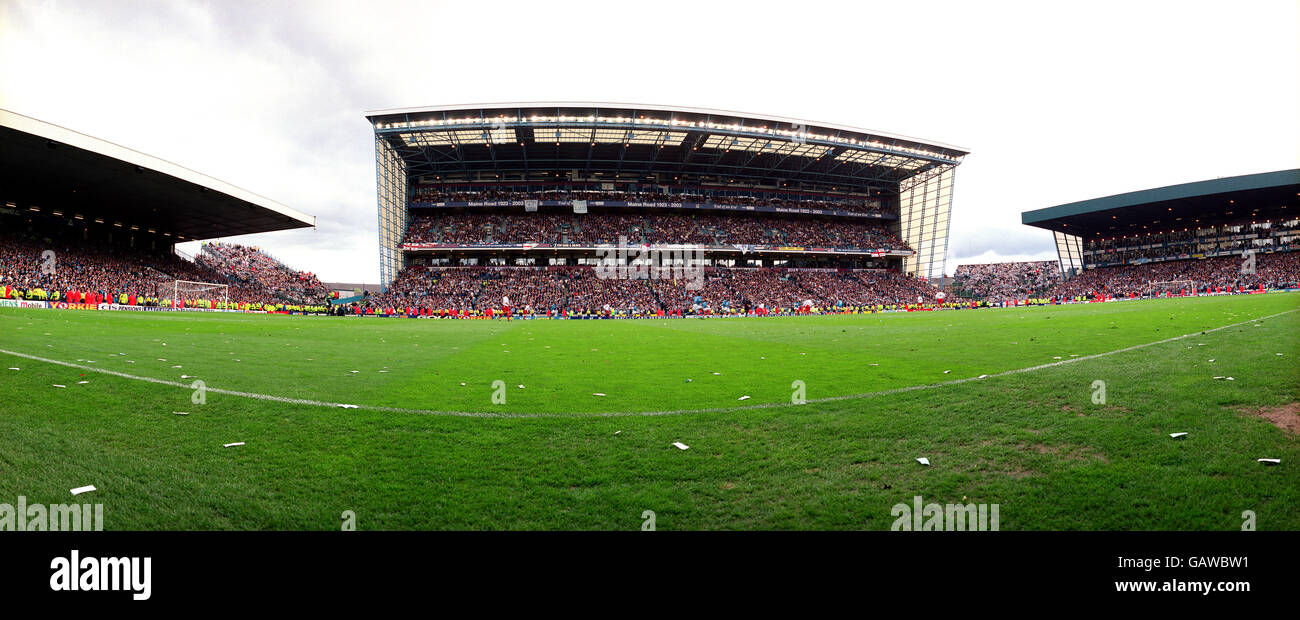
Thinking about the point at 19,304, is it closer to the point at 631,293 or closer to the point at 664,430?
the point at 631,293

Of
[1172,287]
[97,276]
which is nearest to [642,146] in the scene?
[97,276]

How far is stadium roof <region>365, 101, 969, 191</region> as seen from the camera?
47.3m

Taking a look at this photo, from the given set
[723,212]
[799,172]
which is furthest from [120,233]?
[799,172]

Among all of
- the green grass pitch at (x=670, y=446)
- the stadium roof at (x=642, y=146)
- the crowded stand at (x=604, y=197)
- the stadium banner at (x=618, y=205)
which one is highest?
the stadium roof at (x=642, y=146)

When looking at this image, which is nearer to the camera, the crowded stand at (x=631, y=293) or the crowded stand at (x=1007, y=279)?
the crowded stand at (x=631, y=293)

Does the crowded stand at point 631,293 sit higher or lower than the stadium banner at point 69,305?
higher

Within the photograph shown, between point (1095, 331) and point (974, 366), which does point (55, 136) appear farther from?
point (1095, 331)

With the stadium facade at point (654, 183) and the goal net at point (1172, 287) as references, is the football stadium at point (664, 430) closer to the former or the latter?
the stadium facade at point (654, 183)

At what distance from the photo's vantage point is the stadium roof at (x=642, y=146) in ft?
155

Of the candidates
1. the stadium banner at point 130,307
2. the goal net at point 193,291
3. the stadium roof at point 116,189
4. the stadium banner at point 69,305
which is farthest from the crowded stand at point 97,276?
the stadium roof at point 116,189

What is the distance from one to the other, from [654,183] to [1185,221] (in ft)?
229

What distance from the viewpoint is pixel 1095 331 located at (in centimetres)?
1284

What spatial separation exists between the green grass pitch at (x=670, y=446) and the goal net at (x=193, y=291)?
4991 cm

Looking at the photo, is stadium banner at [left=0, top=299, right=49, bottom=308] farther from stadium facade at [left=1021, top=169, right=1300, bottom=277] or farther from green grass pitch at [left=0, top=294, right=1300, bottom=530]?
stadium facade at [left=1021, top=169, right=1300, bottom=277]
